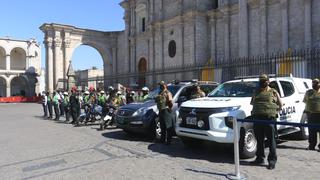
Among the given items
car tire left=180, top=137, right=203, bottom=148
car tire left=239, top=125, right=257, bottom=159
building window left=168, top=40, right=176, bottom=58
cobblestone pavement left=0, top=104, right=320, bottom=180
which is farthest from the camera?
building window left=168, top=40, right=176, bottom=58

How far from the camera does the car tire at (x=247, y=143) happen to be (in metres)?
7.63

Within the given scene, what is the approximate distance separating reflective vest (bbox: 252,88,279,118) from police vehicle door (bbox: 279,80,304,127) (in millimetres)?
1770

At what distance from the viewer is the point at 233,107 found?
7.83m

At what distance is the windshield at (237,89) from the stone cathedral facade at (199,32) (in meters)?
14.7

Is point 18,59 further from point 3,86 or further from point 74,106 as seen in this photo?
point 74,106

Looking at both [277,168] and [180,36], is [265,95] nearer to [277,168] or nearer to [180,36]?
[277,168]

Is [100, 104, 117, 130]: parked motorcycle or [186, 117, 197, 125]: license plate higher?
[186, 117, 197, 125]: license plate

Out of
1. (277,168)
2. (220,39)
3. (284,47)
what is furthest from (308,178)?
(220,39)

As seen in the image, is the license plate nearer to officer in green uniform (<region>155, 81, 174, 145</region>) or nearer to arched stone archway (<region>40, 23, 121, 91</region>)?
officer in green uniform (<region>155, 81, 174, 145</region>)

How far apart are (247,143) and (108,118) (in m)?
7.19

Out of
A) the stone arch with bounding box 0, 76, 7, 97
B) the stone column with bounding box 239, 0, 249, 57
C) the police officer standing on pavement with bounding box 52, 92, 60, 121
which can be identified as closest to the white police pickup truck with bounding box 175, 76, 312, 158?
the police officer standing on pavement with bounding box 52, 92, 60, 121

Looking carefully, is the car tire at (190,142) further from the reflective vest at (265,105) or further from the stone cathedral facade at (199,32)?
the stone cathedral facade at (199,32)

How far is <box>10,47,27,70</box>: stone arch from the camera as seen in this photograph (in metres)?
62.0

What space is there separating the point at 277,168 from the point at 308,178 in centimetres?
79
